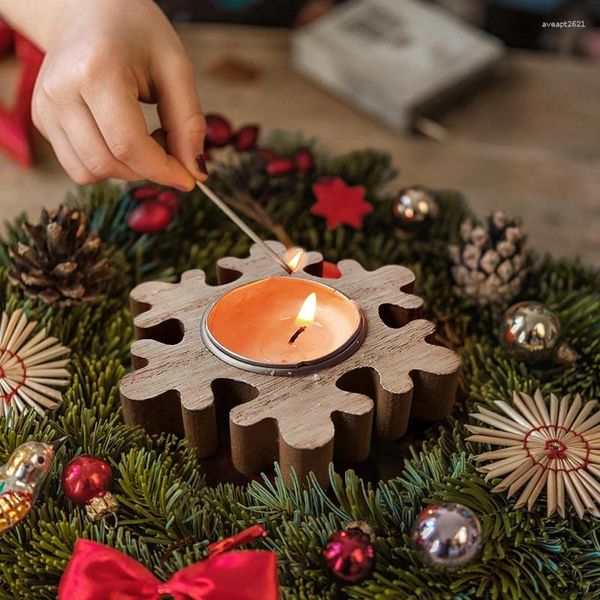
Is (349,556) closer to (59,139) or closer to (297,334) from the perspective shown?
(297,334)

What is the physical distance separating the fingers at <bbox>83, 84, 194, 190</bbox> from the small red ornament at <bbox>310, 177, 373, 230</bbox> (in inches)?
9.0

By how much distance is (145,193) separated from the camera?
0.85m

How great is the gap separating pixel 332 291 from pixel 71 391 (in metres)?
0.21

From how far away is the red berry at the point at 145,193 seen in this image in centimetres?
84

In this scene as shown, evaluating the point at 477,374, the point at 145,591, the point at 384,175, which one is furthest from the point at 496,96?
the point at 145,591

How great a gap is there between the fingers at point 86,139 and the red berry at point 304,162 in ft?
0.82

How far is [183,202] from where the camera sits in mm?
872

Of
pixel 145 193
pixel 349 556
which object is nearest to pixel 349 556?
pixel 349 556

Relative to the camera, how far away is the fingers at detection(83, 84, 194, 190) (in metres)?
0.65

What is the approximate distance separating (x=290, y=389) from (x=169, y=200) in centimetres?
30

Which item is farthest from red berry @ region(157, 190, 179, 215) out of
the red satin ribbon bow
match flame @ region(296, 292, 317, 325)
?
the red satin ribbon bow

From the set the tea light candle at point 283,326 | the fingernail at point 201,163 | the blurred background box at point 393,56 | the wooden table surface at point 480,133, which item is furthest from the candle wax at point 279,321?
the blurred background box at point 393,56

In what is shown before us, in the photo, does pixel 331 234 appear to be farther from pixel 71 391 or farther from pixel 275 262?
pixel 71 391

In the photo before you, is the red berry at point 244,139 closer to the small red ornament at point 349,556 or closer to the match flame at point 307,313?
the match flame at point 307,313
